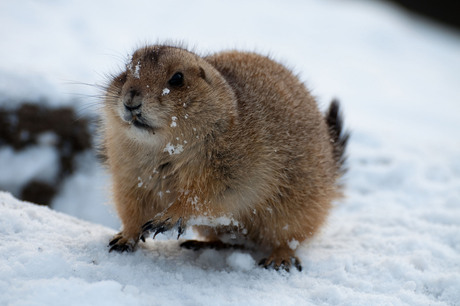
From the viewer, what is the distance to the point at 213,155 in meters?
3.63

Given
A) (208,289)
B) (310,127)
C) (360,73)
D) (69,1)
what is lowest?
(208,289)

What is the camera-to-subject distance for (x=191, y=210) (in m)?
3.60

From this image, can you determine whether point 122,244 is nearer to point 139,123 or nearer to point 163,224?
point 163,224

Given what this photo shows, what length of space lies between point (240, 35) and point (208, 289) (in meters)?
11.9

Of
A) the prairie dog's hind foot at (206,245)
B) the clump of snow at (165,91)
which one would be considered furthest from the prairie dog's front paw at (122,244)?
the clump of snow at (165,91)

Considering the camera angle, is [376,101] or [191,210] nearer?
[191,210]

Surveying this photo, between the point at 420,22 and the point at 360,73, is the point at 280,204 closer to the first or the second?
the point at 360,73

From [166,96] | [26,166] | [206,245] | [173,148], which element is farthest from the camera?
[26,166]

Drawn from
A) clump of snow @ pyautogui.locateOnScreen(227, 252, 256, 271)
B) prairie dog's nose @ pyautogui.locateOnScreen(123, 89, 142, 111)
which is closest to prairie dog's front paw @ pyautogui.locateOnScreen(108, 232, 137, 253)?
clump of snow @ pyautogui.locateOnScreen(227, 252, 256, 271)

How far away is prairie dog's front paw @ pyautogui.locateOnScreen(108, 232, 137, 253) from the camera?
12.6 ft

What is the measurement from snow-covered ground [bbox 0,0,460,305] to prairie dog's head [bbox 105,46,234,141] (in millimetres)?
419

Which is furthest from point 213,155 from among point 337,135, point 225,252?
point 337,135

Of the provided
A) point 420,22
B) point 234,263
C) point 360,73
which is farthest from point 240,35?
point 420,22

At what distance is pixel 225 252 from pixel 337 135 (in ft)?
6.38
